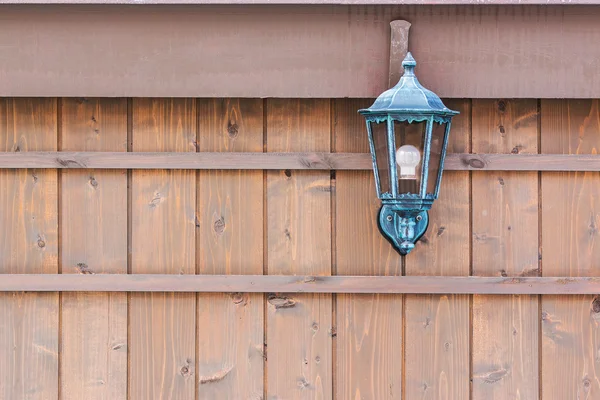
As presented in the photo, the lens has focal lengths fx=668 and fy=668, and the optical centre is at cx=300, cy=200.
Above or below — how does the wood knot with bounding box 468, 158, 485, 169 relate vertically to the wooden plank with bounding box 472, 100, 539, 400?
above

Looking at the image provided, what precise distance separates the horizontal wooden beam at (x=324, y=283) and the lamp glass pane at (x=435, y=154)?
369 millimetres

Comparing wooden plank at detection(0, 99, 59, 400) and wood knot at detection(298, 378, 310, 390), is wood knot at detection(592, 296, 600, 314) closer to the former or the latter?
wood knot at detection(298, 378, 310, 390)

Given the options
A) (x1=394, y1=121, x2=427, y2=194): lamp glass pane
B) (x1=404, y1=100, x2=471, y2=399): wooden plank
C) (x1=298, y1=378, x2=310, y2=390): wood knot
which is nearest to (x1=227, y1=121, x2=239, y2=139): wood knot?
(x1=394, y1=121, x2=427, y2=194): lamp glass pane

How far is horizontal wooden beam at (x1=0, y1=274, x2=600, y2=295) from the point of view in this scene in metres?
2.28

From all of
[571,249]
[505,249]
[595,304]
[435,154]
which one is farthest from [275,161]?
[595,304]

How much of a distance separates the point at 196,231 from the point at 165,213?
0.42ft

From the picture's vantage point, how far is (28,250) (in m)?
2.34

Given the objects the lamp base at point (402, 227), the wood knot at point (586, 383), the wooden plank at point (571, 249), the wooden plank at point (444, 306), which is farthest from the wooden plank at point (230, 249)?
the wood knot at point (586, 383)

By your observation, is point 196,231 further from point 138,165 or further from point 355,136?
point 355,136

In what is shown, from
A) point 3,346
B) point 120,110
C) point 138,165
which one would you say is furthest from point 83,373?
point 120,110

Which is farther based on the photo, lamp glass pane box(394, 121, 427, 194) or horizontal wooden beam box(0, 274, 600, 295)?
horizontal wooden beam box(0, 274, 600, 295)

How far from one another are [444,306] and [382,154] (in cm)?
61

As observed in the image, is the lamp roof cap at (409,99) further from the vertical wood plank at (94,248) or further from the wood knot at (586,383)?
the wood knot at (586,383)

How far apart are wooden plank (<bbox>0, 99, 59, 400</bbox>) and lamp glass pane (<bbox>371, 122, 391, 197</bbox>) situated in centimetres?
112
